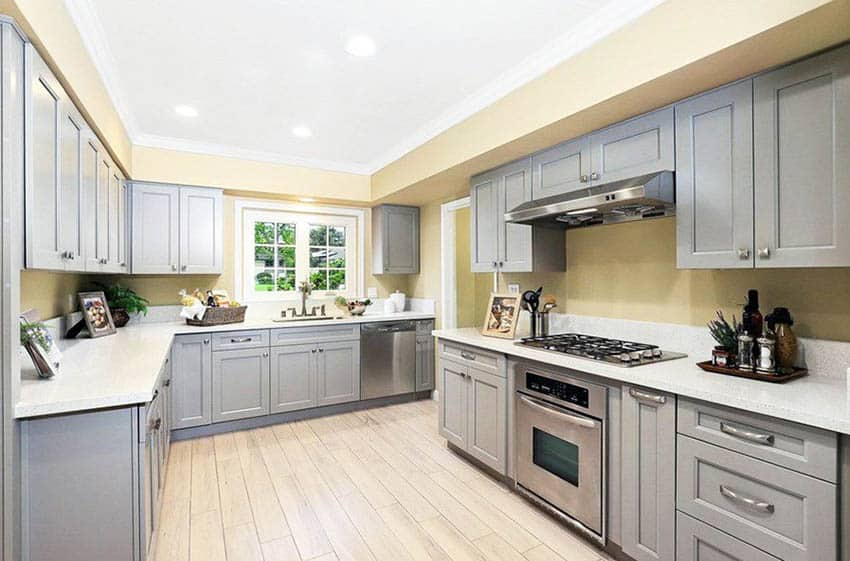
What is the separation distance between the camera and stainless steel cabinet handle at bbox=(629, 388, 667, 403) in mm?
1788

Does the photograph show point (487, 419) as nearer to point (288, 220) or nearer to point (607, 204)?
point (607, 204)

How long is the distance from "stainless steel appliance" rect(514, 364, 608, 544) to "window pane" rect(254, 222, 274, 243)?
320 centimetres

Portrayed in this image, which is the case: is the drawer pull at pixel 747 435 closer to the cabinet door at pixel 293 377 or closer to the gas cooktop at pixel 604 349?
the gas cooktop at pixel 604 349

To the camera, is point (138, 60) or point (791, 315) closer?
point (791, 315)

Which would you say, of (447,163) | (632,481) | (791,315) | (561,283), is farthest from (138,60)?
(791,315)

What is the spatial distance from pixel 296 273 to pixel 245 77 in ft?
8.03

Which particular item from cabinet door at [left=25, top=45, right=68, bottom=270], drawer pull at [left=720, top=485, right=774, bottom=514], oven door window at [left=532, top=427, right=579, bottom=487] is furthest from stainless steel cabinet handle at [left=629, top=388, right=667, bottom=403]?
cabinet door at [left=25, top=45, right=68, bottom=270]

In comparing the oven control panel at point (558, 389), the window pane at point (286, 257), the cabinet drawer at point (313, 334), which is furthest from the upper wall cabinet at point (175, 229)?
the oven control panel at point (558, 389)

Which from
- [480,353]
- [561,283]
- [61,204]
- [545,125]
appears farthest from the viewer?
[561,283]

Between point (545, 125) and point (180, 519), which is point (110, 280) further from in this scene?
point (545, 125)

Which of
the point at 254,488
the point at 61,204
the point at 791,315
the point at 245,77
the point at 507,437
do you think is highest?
the point at 245,77

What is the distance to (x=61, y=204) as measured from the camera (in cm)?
184

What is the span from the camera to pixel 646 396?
1839mm

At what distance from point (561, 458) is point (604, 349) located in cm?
64
